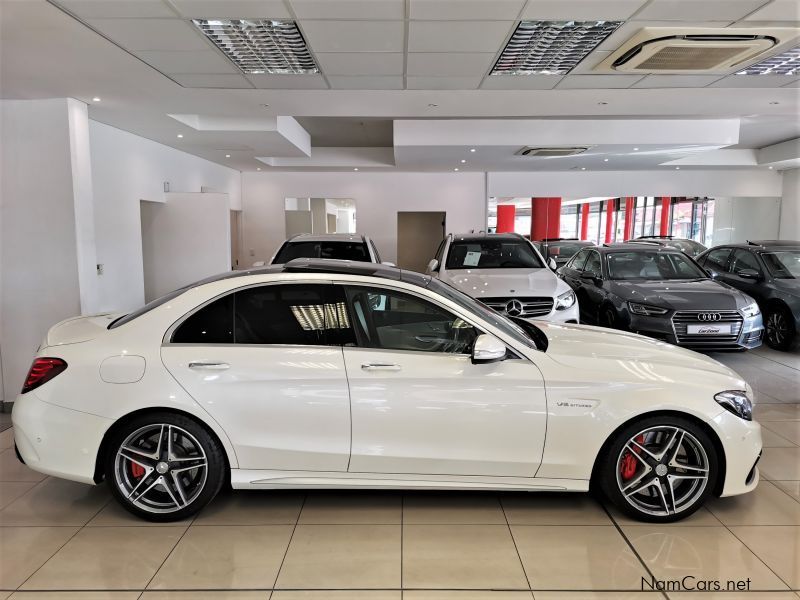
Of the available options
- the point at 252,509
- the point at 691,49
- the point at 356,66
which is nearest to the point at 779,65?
the point at 691,49

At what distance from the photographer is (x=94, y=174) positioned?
7.29m

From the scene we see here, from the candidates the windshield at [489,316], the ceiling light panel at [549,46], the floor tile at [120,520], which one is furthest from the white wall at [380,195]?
the floor tile at [120,520]

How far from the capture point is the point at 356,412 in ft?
9.41

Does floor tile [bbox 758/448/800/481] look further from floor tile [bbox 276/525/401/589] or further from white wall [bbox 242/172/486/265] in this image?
white wall [bbox 242/172/486/265]

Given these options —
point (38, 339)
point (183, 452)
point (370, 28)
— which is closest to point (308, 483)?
point (183, 452)

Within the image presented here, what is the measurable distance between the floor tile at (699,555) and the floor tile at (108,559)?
255 cm

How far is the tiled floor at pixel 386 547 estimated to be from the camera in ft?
8.20

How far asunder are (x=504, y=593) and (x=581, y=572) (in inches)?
17.6

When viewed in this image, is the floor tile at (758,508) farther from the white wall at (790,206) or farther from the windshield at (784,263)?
the white wall at (790,206)

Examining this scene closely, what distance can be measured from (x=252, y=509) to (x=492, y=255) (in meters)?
4.95

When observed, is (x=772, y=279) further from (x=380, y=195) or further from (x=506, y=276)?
(x=380, y=195)

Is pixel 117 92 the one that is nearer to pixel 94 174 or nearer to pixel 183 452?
pixel 94 174

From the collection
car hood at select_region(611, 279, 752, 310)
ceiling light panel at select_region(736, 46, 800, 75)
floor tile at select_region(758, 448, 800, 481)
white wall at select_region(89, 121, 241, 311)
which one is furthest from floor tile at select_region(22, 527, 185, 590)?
ceiling light panel at select_region(736, 46, 800, 75)

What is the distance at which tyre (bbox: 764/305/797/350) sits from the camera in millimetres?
7188
